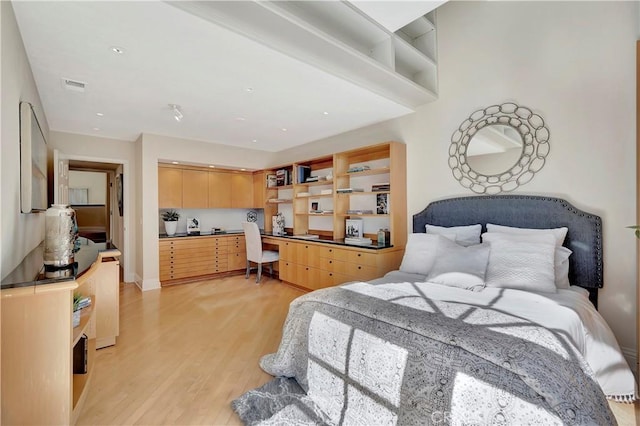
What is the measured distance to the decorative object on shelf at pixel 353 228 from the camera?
4.25 m

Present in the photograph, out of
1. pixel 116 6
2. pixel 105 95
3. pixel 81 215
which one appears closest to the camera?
pixel 116 6

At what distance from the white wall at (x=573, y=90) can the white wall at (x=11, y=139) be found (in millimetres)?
3555

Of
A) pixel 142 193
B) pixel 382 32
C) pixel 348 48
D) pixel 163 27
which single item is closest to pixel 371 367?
pixel 348 48

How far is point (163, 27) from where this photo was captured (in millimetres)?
1886

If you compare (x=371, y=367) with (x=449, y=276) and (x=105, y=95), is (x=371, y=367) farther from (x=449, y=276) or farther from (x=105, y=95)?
(x=105, y=95)

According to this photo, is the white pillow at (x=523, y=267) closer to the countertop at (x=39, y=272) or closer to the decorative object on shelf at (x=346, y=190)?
the decorative object on shelf at (x=346, y=190)

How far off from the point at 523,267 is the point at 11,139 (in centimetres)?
347

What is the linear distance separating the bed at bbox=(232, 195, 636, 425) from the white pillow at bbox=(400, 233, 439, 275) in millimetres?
11

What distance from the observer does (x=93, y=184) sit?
778 cm

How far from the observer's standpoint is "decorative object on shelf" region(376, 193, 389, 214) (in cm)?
386

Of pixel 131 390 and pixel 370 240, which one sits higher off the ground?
pixel 370 240

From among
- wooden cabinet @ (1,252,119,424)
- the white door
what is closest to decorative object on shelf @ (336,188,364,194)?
wooden cabinet @ (1,252,119,424)

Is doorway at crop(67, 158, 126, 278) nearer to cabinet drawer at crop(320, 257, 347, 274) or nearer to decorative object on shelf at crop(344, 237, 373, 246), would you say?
cabinet drawer at crop(320, 257, 347, 274)

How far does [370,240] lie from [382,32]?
96.0 inches
